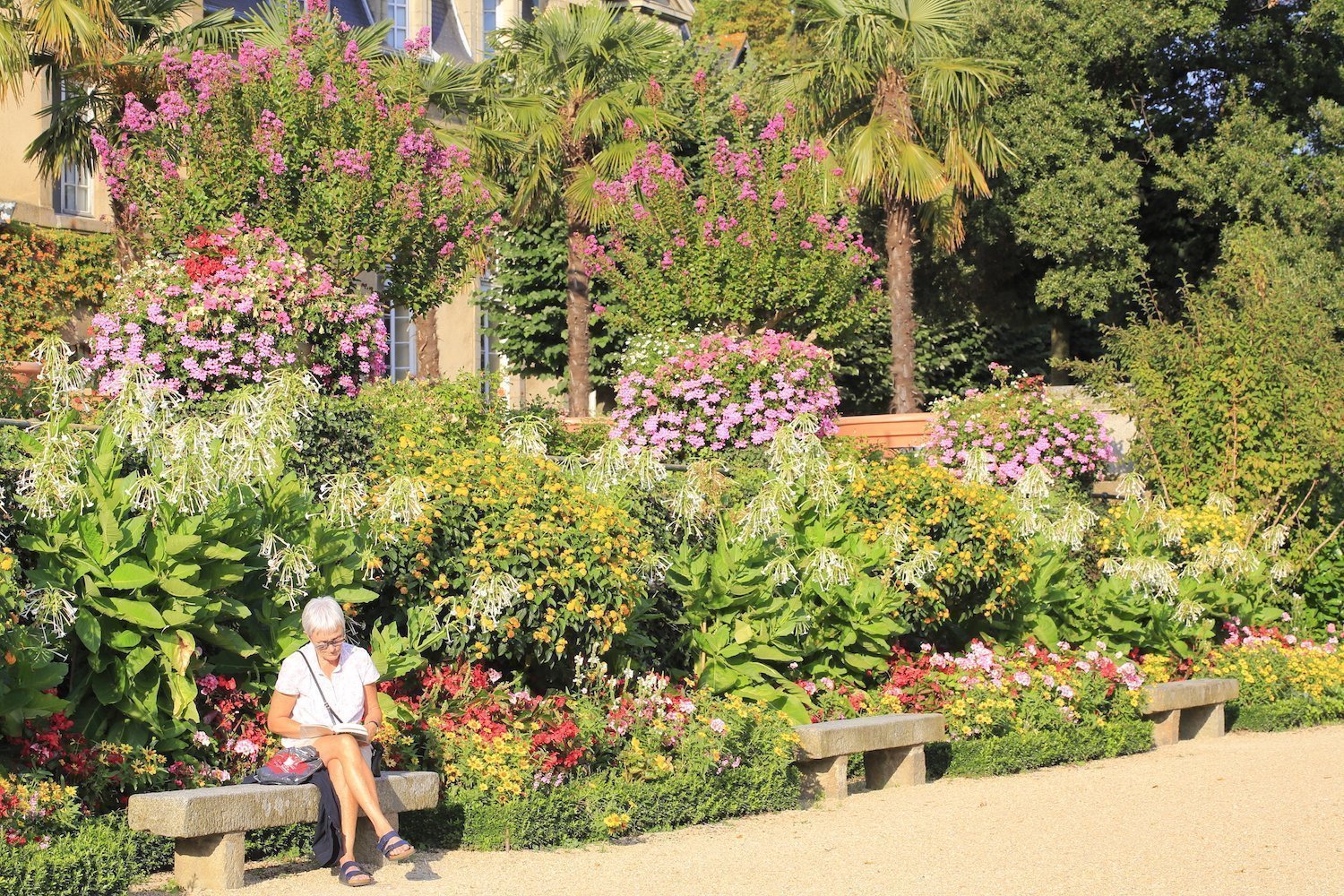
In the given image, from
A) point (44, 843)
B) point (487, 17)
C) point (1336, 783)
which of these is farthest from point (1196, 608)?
point (487, 17)

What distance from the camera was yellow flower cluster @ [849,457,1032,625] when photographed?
9398mm

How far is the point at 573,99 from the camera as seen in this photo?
1839cm

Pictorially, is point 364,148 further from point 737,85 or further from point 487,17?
point 487,17

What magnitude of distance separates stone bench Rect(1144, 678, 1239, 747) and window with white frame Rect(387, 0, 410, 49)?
19.2 m

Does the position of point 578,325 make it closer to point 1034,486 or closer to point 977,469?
point 977,469

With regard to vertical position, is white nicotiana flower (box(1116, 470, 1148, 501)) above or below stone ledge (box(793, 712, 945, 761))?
above

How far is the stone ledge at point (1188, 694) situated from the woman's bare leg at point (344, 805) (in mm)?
6085

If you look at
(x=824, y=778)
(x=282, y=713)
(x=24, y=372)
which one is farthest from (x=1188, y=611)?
(x=24, y=372)

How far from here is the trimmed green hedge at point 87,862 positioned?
18.0ft

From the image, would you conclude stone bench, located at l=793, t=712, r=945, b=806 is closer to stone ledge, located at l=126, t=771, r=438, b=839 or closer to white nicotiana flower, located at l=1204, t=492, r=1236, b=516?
stone ledge, located at l=126, t=771, r=438, b=839

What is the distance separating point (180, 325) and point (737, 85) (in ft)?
55.9

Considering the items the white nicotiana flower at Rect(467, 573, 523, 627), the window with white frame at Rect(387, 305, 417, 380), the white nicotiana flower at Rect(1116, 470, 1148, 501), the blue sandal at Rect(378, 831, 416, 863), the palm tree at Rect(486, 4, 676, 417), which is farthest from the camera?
the window with white frame at Rect(387, 305, 417, 380)

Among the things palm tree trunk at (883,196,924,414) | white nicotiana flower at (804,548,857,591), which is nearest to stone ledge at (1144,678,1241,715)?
white nicotiana flower at (804,548,857,591)

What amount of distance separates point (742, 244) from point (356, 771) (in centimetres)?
1009
